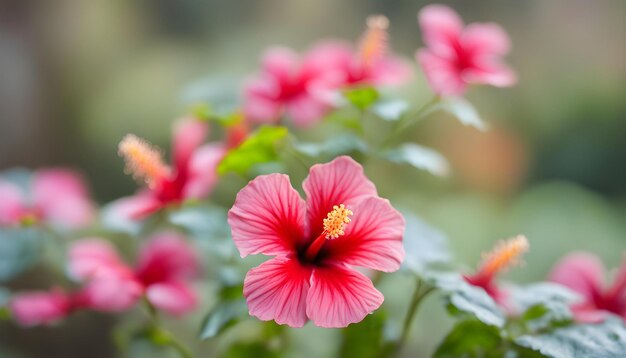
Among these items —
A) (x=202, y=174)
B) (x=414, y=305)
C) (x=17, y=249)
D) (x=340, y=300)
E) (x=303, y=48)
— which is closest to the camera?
(x=340, y=300)

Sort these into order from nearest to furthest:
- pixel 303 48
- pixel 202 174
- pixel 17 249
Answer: pixel 202 174 → pixel 17 249 → pixel 303 48

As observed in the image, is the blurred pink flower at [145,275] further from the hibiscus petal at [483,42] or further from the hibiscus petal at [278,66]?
the hibiscus petal at [483,42]

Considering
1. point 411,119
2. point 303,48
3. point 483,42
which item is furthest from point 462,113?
point 303,48

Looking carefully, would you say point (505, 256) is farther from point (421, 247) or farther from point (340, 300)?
point (340, 300)

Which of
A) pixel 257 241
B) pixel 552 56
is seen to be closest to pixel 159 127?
pixel 552 56

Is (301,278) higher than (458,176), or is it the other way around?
(301,278)

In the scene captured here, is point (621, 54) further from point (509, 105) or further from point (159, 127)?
point (159, 127)
